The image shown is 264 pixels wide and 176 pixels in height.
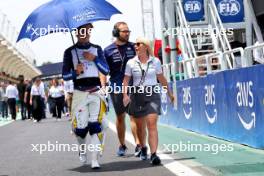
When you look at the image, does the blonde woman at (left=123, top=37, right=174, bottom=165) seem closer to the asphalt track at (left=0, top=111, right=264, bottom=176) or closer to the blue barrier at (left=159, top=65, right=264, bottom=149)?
the asphalt track at (left=0, top=111, right=264, bottom=176)

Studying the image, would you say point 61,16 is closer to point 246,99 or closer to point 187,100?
point 246,99

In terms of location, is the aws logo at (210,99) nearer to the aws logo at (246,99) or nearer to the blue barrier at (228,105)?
the blue barrier at (228,105)

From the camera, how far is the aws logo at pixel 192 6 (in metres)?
20.5

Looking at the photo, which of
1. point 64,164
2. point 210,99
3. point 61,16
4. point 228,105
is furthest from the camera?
point 210,99

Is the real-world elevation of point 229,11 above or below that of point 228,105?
above

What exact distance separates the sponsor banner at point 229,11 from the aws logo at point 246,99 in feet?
39.3

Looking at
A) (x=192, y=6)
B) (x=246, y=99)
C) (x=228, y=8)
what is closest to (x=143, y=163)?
(x=246, y=99)

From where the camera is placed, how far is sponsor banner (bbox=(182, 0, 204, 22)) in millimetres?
20594

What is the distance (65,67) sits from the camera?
8086 millimetres

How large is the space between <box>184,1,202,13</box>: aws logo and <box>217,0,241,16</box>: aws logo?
72cm

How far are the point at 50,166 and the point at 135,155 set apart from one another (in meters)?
1.40

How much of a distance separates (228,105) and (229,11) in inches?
458

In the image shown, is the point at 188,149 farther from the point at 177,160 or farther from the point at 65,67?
the point at 65,67

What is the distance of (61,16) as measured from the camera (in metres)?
7.55
